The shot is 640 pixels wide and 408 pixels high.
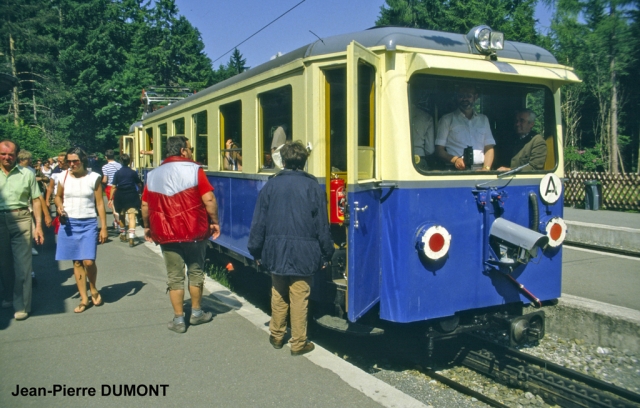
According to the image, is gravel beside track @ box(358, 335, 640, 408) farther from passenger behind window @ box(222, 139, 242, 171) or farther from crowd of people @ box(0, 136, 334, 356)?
passenger behind window @ box(222, 139, 242, 171)

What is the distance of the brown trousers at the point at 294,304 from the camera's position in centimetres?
500

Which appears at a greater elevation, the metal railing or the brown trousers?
the metal railing

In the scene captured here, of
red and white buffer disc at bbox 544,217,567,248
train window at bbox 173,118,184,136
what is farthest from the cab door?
train window at bbox 173,118,184,136

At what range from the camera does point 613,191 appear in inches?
802

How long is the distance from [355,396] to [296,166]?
1953 mm

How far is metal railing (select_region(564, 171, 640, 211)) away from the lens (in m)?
19.7

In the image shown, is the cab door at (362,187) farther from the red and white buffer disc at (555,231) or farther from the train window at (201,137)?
the train window at (201,137)

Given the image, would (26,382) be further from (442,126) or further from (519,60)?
(519,60)

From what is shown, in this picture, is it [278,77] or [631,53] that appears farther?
[278,77]

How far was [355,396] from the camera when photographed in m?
4.17

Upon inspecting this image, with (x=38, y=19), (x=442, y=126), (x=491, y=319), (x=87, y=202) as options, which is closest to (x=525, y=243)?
(x=491, y=319)

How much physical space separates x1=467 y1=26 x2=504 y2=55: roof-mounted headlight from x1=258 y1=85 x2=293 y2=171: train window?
1.86m

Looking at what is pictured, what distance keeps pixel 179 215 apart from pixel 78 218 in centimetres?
168

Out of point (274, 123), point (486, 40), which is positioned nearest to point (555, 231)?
point (486, 40)
